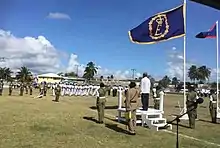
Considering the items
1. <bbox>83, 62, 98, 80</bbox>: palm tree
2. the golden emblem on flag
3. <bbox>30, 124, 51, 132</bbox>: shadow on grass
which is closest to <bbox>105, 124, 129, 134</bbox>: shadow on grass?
<bbox>30, 124, 51, 132</bbox>: shadow on grass

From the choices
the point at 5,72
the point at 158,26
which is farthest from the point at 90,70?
the point at 158,26

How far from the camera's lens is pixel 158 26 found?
18.4 metres

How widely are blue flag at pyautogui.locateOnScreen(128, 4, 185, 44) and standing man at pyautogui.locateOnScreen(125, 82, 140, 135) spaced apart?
5.30 m

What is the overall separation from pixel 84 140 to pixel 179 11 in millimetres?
9930

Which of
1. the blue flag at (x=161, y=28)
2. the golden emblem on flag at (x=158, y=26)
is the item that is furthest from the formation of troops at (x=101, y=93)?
the golden emblem on flag at (x=158, y=26)

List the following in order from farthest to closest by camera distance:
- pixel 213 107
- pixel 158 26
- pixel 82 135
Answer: pixel 158 26 → pixel 213 107 → pixel 82 135

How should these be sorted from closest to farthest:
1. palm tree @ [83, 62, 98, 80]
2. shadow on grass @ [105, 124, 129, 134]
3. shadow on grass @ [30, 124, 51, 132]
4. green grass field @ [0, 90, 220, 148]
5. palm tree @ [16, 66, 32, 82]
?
green grass field @ [0, 90, 220, 148] → shadow on grass @ [30, 124, 51, 132] → shadow on grass @ [105, 124, 129, 134] → palm tree @ [16, 66, 32, 82] → palm tree @ [83, 62, 98, 80]

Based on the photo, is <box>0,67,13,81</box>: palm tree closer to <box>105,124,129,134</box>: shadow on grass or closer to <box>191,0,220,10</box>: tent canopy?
<box>105,124,129,134</box>: shadow on grass

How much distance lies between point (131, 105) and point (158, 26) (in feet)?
24.0

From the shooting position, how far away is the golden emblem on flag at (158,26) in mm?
17364

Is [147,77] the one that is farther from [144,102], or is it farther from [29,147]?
[29,147]

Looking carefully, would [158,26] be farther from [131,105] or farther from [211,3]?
[211,3]

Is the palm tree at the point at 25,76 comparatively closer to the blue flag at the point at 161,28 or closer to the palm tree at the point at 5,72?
the palm tree at the point at 5,72

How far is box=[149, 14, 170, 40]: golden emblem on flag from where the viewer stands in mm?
17364
